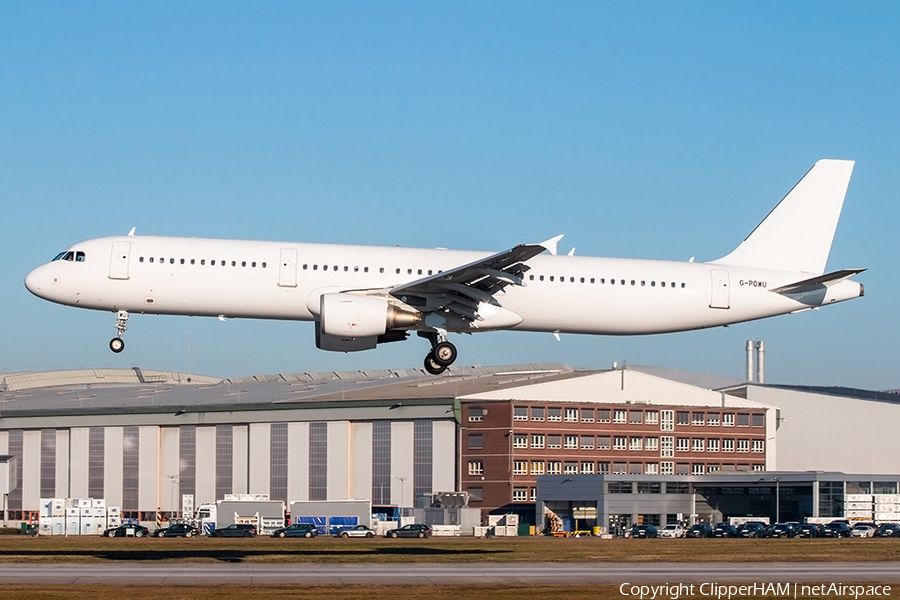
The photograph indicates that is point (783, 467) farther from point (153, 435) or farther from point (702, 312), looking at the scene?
point (702, 312)

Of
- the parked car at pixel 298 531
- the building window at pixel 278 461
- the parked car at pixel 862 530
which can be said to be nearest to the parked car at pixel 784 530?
the parked car at pixel 862 530

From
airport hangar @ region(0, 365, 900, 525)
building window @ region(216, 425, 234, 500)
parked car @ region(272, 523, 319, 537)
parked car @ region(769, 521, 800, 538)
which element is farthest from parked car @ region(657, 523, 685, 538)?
building window @ region(216, 425, 234, 500)

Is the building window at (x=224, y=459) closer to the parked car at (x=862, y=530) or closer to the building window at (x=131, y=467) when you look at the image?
the building window at (x=131, y=467)

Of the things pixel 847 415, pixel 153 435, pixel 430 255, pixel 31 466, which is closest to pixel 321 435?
pixel 153 435

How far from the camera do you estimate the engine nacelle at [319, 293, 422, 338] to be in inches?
1889

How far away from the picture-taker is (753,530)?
270 feet

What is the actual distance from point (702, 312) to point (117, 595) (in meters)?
27.7

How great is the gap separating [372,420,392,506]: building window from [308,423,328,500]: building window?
4.50 m

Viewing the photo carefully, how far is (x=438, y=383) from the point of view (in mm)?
120500

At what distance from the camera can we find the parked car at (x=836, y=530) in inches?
3209

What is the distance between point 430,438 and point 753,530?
3541cm

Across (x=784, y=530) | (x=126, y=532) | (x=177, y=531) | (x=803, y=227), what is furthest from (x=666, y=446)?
(x=803, y=227)

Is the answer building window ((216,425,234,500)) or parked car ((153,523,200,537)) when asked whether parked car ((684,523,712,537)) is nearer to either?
parked car ((153,523,200,537))

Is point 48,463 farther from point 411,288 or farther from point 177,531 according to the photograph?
point 411,288
